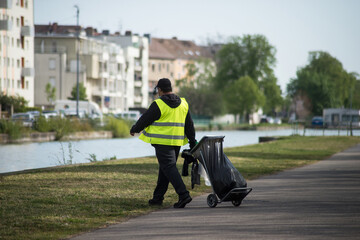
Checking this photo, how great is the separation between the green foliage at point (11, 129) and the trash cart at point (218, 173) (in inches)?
1788

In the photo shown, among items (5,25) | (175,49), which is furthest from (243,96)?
(5,25)

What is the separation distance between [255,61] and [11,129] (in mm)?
73259

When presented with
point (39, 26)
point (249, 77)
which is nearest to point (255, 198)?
point (249, 77)

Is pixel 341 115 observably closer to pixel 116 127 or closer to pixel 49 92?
pixel 49 92

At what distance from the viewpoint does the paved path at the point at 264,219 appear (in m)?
9.04

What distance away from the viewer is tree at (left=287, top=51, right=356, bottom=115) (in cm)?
14238

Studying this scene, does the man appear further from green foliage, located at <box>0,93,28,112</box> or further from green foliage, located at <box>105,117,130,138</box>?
green foliage, located at <box>0,93,28,112</box>

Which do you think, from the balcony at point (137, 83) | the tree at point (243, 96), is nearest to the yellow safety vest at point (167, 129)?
the tree at point (243, 96)

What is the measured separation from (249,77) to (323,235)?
11576cm

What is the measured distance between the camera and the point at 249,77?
124m

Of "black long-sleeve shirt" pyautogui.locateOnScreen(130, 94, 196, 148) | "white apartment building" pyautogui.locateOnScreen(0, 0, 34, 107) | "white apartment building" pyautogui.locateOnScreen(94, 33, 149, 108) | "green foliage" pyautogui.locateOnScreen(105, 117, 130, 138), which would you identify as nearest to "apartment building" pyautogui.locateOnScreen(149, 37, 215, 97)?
"white apartment building" pyautogui.locateOnScreen(94, 33, 149, 108)

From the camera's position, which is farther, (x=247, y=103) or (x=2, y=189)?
(x=247, y=103)

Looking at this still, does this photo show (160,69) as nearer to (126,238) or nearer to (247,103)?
(247,103)

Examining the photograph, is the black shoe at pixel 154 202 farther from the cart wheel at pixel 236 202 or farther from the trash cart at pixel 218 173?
the cart wheel at pixel 236 202
